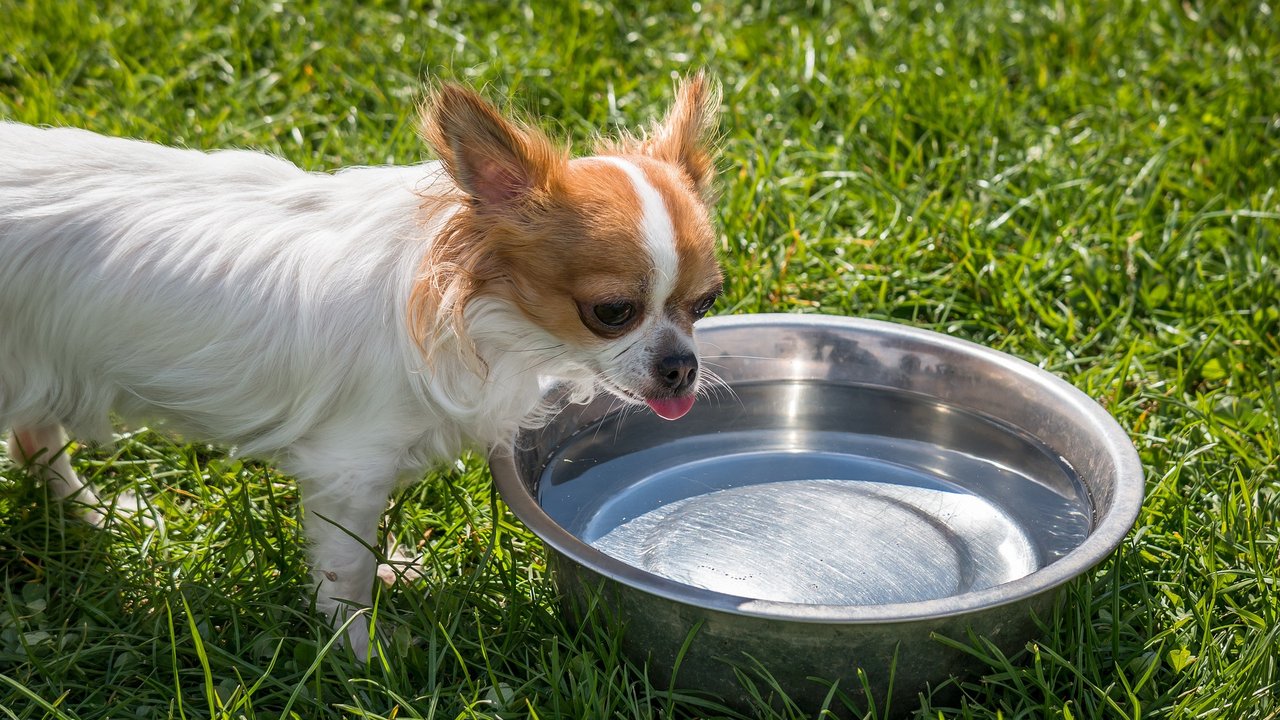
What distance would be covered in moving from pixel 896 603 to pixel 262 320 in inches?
55.8

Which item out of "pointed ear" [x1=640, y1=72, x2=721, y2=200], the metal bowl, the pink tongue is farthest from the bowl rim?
"pointed ear" [x1=640, y1=72, x2=721, y2=200]

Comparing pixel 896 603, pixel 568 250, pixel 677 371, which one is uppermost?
pixel 568 250

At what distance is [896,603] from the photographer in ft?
8.13

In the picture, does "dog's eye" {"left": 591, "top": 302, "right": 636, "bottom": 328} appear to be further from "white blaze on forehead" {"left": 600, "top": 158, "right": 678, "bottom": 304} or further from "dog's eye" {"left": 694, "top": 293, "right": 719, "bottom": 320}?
"dog's eye" {"left": 694, "top": 293, "right": 719, "bottom": 320}

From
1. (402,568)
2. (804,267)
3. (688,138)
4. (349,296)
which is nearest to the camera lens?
(349,296)

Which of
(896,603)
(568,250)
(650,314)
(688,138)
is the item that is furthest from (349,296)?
(896,603)

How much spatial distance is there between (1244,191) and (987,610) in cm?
294

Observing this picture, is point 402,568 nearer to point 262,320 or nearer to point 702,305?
point 262,320

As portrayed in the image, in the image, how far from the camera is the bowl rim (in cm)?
226

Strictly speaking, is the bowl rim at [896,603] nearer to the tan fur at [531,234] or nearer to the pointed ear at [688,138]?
the tan fur at [531,234]

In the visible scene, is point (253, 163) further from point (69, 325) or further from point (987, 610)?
point (987, 610)

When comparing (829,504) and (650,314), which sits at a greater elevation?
(650,314)

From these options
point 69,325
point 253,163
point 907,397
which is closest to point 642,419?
point 907,397

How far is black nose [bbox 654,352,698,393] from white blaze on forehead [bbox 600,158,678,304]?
0.14m
